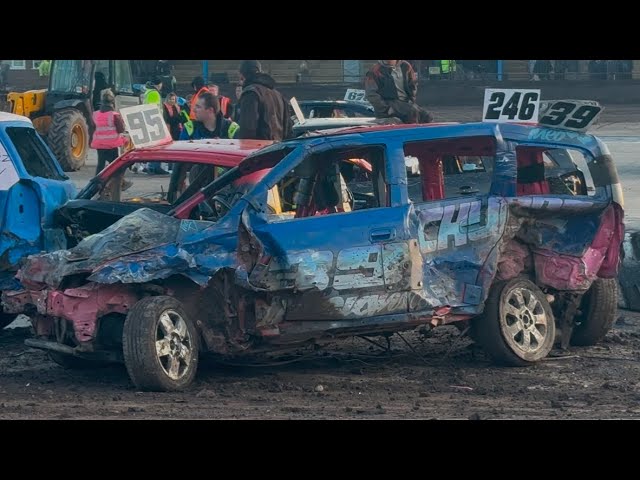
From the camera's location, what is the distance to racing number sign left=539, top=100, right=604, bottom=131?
33.0ft

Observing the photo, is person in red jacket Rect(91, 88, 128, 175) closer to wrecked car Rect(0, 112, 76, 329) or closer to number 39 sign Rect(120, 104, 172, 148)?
number 39 sign Rect(120, 104, 172, 148)

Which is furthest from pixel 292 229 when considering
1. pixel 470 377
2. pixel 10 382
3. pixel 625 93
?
pixel 625 93

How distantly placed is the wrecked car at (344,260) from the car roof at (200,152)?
0.76m

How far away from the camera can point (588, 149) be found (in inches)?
394

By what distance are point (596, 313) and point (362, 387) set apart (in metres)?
2.55

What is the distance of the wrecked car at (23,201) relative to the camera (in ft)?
33.4

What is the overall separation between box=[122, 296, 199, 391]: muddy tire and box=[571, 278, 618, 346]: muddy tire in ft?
11.7

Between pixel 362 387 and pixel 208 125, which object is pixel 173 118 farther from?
pixel 362 387

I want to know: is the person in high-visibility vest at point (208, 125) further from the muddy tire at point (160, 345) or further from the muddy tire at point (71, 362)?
the muddy tire at point (160, 345)

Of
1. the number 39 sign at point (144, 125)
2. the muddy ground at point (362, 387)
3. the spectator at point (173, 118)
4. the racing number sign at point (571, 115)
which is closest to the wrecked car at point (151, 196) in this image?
the number 39 sign at point (144, 125)

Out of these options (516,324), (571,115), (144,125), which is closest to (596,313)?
(516,324)

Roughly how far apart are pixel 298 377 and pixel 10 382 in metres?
2.16

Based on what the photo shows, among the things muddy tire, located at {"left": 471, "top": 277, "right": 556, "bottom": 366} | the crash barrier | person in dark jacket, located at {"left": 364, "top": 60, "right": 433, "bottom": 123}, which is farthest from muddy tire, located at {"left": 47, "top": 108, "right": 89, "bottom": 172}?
muddy tire, located at {"left": 471, "top": 277, "right": 556, "bottom": 366}
